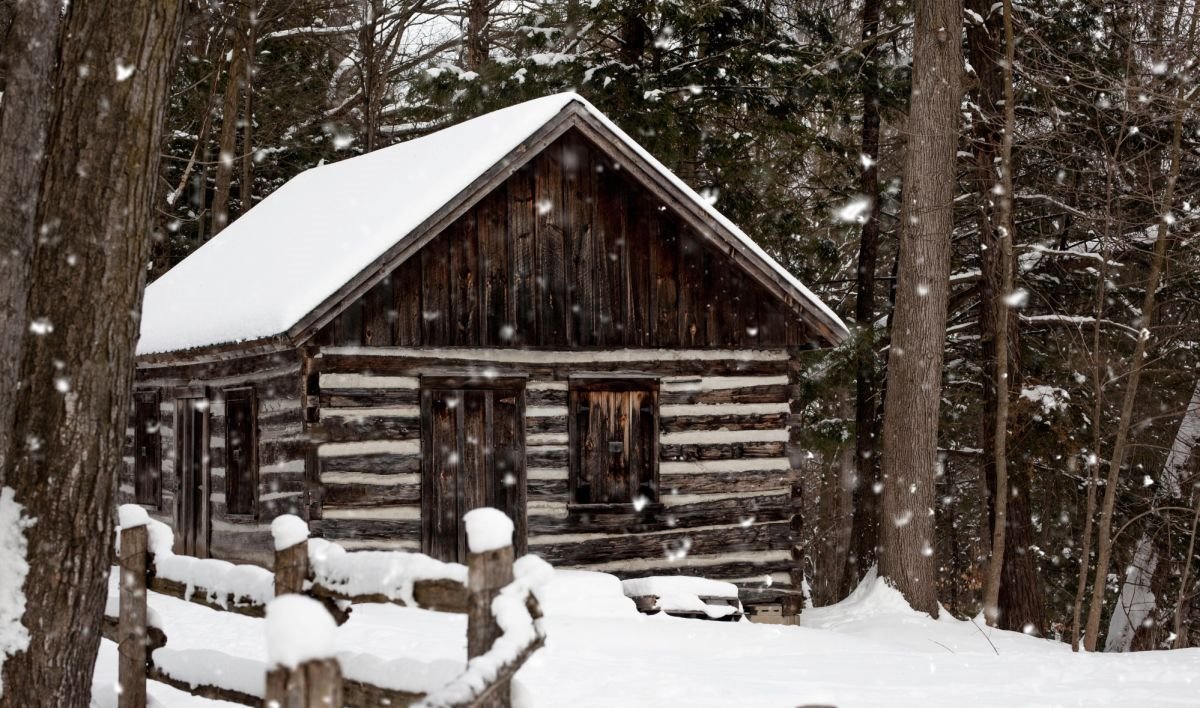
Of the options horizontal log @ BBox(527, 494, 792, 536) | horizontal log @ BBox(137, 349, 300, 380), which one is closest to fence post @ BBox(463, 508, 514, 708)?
horizontal log @ BBox(137, 349, 300, 380)

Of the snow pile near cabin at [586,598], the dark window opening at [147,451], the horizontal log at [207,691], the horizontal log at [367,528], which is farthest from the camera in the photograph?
the dark window opening at [147,451]

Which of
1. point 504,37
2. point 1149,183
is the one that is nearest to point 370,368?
point 1149,183

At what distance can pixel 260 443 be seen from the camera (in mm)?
13945

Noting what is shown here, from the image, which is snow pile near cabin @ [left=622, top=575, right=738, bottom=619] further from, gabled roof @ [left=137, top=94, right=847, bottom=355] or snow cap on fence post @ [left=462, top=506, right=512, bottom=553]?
snow cap on fence post @ [left=462, top=506, right=512, bottom=553]

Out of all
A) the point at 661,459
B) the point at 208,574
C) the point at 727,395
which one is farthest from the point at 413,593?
the point at 727,395

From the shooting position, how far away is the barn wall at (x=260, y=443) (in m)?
12.9

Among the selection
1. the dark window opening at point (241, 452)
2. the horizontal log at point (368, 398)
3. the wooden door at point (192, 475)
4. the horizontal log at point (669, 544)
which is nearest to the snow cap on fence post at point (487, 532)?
the horizontal log at point (368, 398)

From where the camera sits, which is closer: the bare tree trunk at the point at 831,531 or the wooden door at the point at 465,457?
the wooden door at the point at 465,457

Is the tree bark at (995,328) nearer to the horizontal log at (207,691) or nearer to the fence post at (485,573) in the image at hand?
the horizontal log at (207,691)

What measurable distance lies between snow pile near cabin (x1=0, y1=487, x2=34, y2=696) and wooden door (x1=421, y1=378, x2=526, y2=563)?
25.3ft

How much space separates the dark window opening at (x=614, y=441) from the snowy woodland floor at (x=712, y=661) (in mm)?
1355

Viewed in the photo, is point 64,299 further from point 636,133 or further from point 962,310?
point 962,310

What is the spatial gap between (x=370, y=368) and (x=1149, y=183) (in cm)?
876

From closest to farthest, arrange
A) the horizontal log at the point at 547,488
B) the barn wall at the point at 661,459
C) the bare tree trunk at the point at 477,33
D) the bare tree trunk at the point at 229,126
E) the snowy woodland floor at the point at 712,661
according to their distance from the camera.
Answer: the snowy woodland floor at the point at 712,661
the barn wall at the point at 661,459
the horizontal log at the point at 547,488
the bare tree trunk at the point at 229,126
the bare tree trunk at the point at 477,33
